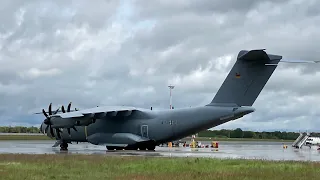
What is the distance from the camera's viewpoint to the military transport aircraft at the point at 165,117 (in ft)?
106

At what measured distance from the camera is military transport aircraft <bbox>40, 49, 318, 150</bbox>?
3222 centimetres

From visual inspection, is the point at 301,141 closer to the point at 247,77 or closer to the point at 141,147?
the point at 141,147

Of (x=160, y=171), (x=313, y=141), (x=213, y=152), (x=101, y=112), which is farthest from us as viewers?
(x=313, y=141)

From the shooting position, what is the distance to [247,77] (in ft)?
106

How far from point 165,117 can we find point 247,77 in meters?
6.99

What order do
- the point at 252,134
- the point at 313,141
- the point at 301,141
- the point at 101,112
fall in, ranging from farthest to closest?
the point at 252,134 → the point at 313,141 → the point at 301,141 → the point at 101,112

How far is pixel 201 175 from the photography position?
1538 cm

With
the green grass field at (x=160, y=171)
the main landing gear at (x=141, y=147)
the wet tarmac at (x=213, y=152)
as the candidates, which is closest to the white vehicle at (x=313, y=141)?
the wet tarmac at (x=213, y=152)

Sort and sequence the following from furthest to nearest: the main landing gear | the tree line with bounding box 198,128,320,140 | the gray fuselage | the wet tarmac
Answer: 1. the tree line with bounding box 198,128,320,140
2. the main landing gear
3. the gray fuselage
4. the wet tarmac

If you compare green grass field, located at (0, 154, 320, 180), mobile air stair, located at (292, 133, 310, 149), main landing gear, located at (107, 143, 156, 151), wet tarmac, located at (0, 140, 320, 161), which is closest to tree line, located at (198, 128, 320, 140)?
mobile air stair, located at (292, 133, 310, 149)

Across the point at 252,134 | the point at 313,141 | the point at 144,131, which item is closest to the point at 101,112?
the point at 144,131

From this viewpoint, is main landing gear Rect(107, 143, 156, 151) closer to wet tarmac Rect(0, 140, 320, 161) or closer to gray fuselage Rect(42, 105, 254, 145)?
wet tarmac Rect(0, 140, 320, 161)

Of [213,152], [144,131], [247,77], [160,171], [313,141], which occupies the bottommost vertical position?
[160,171]

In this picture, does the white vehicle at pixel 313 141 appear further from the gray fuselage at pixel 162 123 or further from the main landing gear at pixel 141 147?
the gray fuselage at pixel 162 123
